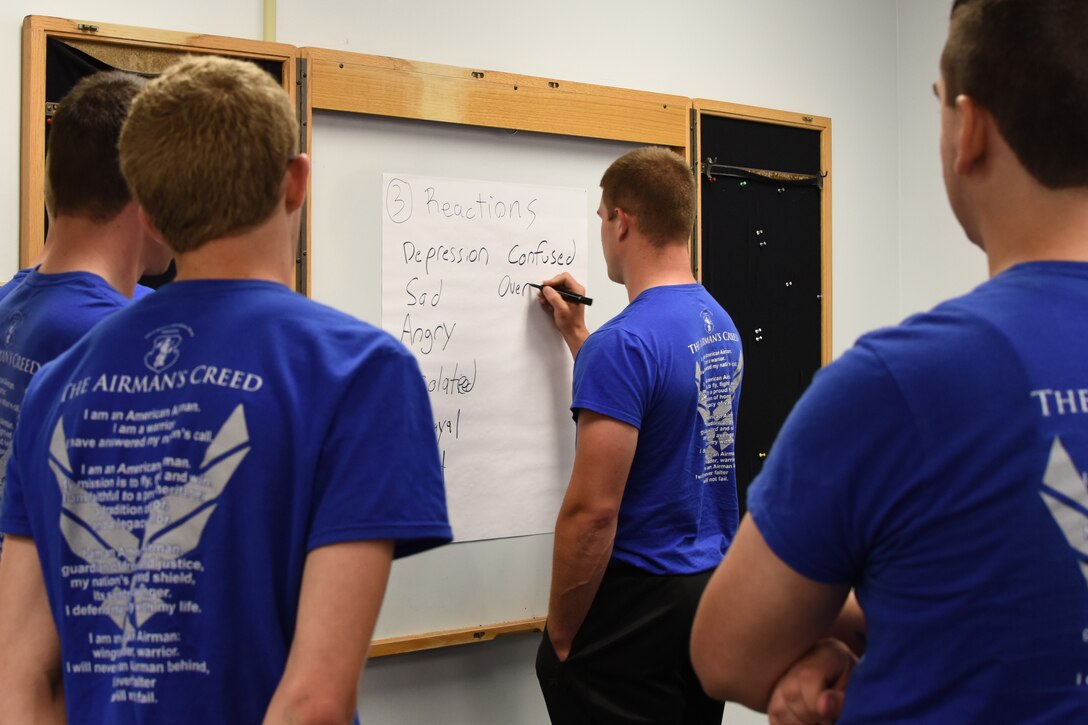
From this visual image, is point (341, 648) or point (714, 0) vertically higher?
point (714, 0)

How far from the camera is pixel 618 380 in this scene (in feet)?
6.43

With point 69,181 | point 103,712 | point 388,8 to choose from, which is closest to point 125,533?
point 103,712

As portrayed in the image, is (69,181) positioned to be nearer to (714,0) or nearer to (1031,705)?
(1031,705)

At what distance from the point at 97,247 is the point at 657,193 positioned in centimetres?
127

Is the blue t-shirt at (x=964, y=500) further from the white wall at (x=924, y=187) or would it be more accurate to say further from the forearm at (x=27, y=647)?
the white wall at (x=924, y=187)

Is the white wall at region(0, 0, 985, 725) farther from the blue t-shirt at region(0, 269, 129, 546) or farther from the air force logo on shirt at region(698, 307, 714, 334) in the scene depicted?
the air force logo on shirt at region(698, 307, 714, 334)

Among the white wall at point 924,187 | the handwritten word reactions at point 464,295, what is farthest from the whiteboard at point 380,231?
the white wall at point 924,187

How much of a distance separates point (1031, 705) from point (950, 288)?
279 centimetres

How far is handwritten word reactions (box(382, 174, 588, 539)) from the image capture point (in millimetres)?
2352

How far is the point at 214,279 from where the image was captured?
3.16 ft

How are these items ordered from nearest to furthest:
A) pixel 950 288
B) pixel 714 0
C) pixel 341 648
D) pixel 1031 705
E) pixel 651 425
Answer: pixel 1031 705 → pixel 341 648 → pixel 651 425 → pixel 714 0 → pixel 950 288

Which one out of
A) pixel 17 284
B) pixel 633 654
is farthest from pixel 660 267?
pixel 17 284

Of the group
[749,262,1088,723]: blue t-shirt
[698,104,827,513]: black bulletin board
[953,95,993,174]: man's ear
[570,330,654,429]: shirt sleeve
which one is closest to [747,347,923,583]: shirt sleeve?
[749,262,1088,723]: blue t-shirt

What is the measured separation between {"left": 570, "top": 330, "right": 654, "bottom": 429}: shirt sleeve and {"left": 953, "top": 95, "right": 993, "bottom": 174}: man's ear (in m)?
1.14
